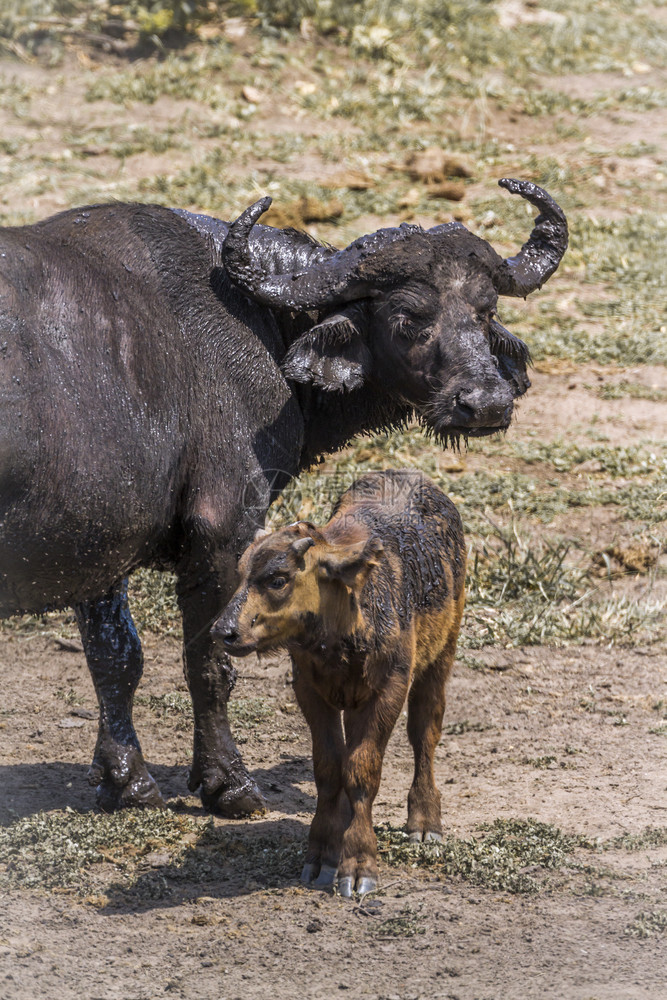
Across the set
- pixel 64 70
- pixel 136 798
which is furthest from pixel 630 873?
pixel 64 70

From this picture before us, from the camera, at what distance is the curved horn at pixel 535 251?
638 cm

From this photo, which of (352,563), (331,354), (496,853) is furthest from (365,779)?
(331,354)

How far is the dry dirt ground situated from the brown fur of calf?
28cm

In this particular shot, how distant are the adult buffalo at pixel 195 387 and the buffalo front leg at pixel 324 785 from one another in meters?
1.00

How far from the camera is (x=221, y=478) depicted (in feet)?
19.8

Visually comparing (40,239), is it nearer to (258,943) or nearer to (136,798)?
(136,798)

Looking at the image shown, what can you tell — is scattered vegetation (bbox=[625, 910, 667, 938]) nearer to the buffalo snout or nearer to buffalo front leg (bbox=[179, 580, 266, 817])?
the buffalo snout

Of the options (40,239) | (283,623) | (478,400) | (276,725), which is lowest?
(276,725)

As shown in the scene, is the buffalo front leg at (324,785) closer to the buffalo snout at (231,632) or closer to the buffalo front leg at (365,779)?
the buffalo front leg at (365,779)

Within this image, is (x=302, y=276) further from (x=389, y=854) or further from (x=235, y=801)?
(x=389, y=854)

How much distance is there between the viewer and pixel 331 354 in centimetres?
605

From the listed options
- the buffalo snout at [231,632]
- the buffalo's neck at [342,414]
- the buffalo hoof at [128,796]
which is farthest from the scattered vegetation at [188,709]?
the buffalo snout at [231,632]

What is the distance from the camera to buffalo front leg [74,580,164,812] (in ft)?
20.7

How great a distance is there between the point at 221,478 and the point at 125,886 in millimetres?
1815
